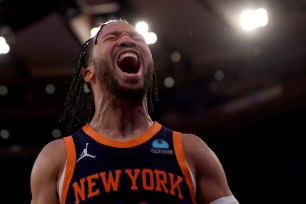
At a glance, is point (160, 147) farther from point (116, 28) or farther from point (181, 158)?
point (116, 28)

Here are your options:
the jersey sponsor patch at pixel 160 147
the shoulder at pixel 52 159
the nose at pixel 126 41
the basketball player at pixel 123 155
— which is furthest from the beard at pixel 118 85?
the shoulder at pixel 52 159

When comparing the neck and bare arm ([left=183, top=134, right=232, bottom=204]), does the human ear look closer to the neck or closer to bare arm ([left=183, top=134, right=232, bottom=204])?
the neck

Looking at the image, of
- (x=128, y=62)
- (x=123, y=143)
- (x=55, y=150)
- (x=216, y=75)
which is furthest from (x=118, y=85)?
(x=216, y=75)

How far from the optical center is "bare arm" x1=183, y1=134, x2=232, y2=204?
2.26 metres

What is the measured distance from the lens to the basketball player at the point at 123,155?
2125 millimetres

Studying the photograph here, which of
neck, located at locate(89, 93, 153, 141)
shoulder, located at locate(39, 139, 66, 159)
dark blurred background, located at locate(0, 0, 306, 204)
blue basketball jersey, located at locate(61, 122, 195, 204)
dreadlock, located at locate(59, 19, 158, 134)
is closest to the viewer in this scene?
blue basketball jersey, located at locate(61, 122, 195, 204)

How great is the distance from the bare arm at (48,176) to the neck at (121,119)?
24cm

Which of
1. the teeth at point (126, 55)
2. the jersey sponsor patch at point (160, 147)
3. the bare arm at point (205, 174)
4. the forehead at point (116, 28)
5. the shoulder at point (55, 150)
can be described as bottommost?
the bare arm at point (205, 174)

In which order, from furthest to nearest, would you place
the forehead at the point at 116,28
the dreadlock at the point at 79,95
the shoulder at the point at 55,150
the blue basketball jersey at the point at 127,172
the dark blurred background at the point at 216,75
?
1. the dark blurred background at the point at 216,75
2. the dreadlock at the point at 79,95
3. the forehead at the point at 116,28
4. the shoulder at the point at 55,150
5. the blue basketball jersey at the point at 127,172

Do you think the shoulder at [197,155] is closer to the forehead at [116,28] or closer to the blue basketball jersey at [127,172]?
the blue basketball jersey at [127,172]

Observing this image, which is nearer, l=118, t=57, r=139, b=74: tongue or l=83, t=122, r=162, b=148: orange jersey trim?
l=83, t=122, r=162, b=148: orange jersey trim

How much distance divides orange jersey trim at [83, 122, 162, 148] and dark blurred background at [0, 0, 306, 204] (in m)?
4.85

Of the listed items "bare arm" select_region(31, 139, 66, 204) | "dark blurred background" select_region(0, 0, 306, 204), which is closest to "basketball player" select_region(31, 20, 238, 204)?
"bare arm" select_region(31, 139, 66, 204)

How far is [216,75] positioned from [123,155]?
784 cm
